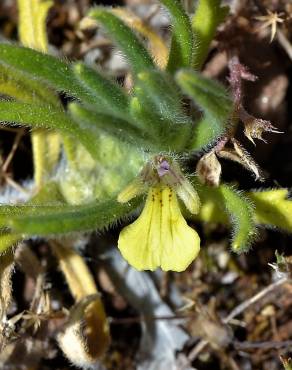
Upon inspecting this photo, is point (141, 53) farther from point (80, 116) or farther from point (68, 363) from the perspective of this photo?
point (68, 363)

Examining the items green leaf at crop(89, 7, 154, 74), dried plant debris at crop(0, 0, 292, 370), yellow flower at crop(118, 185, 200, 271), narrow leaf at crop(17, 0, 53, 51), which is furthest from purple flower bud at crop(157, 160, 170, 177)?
narrow leaf at crop(17, 0, 53, 51)

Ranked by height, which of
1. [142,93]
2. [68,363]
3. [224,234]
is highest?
[142,93]

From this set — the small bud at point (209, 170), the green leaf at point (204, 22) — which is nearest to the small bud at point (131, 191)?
the small bud at point (209, 170)

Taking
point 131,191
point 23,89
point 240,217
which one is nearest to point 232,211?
point 240,217

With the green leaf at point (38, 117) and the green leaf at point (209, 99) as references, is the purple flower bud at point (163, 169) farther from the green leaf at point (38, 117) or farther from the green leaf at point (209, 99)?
the green leaf at point (38, 117)

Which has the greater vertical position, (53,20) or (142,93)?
(142,93)

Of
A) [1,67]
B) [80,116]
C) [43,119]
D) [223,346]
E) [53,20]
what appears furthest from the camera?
[53,20]

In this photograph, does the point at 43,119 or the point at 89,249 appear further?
the point at 89,249

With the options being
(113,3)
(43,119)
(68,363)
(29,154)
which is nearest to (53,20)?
(113,3)
